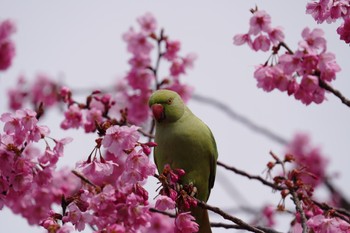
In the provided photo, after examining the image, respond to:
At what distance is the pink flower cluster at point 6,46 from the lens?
652 centimetres

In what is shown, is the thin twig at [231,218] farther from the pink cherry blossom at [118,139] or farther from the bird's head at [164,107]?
the bird's head at [164,107]

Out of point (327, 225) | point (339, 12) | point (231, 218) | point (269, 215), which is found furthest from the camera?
point (269, 215)

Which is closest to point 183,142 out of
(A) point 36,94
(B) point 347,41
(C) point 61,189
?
(B) point 347,41

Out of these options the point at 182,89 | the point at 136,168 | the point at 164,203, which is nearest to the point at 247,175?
the point at 164,203

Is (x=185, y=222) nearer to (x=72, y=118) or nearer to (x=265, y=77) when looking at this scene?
(x=265, y=77)

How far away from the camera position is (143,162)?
248 centimetres

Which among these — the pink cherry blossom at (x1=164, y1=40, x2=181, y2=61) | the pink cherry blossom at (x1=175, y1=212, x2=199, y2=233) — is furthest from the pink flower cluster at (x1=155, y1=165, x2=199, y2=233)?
the pink cherry blossom at (x1=164, y1=40, x2=181, y2=61)

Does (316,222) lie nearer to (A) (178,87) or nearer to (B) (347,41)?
(B) (347,41)

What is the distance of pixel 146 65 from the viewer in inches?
202

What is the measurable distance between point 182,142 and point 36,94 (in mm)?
5046

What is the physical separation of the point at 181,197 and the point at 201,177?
90cm

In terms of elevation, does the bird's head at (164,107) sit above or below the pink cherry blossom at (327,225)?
above

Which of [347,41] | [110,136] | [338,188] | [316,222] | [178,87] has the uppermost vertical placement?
[338,188]

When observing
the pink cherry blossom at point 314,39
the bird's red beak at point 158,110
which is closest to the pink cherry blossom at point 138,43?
the bird's red beak at point 158,110
